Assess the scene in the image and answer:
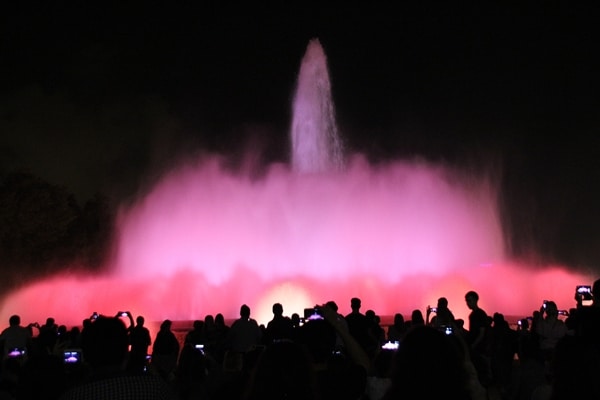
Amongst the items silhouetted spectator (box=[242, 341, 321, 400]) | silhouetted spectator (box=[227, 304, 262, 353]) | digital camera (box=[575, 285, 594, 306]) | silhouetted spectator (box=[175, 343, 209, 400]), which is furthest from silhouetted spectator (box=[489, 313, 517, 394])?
silhouetted spectator (box=[242, 341, 321, 400])

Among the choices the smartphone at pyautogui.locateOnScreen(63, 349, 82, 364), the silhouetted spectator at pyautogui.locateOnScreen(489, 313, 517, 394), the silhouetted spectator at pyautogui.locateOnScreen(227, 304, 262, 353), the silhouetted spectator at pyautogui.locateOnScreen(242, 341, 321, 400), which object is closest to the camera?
the silhouetted spectator at pyautogui.locateOnScreen(242, 341, 321, 400)

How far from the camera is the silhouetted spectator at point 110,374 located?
396cm

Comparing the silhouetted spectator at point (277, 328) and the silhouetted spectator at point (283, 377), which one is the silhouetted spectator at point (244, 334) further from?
the silhouetted spectator at point (283, 377)

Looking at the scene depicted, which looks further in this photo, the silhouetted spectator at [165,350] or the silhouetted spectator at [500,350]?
the silhouetted spectator at [165,350]

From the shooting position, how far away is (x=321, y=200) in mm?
37000

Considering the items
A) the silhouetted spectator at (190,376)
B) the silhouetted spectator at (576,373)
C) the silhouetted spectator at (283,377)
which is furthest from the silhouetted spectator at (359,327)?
the silhouetted spectator at (283,377)

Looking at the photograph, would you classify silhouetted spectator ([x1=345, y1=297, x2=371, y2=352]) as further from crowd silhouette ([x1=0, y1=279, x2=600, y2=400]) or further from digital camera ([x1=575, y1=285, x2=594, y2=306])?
digital camera ([x1=575, y1=285, x2=594, y2=306])

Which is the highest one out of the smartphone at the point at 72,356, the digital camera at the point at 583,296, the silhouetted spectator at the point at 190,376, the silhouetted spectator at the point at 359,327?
the digital camera at the point at 583,296

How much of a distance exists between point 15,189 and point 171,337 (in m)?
34.1

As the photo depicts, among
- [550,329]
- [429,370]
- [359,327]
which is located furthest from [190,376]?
[550,329]

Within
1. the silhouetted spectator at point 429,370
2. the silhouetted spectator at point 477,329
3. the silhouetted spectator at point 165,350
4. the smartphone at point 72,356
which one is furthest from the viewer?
the silhouetted spectator at point 165,350

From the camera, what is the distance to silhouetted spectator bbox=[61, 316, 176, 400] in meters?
3.96

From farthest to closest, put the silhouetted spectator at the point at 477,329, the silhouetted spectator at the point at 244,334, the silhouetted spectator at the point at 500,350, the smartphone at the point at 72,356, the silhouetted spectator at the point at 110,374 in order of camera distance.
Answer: the silhouetted spectator at the point at 244,334, the silhouetted spectator at the point at 500,350, the silhouetted spectator at the point at 477,329, the smartphone at the point at 72,356, the silhouetted spectator at the point at 110,374

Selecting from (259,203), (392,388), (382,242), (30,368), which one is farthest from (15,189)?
(392,388)
